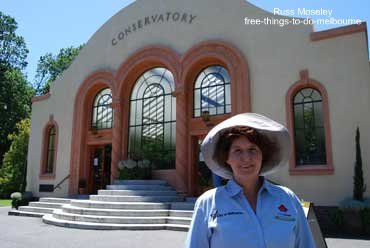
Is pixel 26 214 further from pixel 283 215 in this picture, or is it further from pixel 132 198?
pixel 283 215

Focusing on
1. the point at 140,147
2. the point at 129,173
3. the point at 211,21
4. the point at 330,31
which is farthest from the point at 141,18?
the point at 330,31

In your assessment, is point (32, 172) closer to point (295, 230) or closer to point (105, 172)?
point (105, 172)

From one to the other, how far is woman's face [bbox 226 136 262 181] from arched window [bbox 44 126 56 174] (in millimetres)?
17871

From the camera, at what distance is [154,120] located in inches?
628

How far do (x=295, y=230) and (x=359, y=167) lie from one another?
9658 millimetres

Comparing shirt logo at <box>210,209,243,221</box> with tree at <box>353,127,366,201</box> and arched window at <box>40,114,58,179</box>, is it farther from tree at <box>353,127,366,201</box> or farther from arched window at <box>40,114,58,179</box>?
arched window at <box>40,114,58,179</box>

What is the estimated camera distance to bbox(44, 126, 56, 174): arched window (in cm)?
1833

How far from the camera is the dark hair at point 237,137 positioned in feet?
6.90

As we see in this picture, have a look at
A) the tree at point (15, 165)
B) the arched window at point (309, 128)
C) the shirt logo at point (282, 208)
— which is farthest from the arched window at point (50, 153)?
the shirt logo at point (282, 208)

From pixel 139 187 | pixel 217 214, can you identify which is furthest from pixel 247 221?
pixel 139 187

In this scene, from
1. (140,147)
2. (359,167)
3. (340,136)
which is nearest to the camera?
(359,167)

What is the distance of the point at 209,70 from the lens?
14.9m

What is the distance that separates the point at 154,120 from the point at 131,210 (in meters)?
5.70

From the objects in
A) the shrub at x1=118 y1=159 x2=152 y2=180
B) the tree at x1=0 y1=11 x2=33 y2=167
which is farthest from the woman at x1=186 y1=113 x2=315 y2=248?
the tree at x1=0 y1=11 x2=33 y2=167
